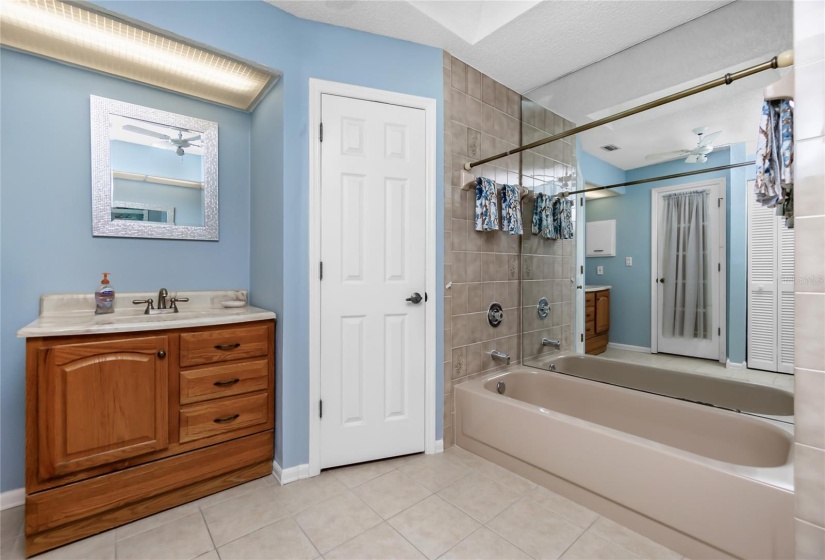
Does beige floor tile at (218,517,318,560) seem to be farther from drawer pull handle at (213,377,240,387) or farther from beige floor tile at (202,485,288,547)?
drawer pull handle at (213,377,240,387)

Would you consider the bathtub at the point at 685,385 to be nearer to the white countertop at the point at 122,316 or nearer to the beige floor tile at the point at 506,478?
the beige floor tile at the point at 506,478

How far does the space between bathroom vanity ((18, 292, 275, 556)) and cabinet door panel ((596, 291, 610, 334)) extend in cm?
227

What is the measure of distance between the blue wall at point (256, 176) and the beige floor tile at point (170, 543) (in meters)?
0.46

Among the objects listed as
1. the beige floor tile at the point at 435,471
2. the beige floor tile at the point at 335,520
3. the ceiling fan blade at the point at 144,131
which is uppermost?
the ceiling fan blade at the point at 144,131

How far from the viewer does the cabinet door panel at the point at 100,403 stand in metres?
1.43

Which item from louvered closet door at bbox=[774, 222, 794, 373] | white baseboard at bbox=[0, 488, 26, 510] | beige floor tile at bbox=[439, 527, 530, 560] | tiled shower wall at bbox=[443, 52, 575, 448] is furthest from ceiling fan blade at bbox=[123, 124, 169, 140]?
louvered closet door at bbox=[774, 222, 794, 373]

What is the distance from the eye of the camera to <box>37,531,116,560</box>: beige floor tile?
1.40 m

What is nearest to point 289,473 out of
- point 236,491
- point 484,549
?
point 236,491

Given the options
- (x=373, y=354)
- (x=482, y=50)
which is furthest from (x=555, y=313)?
(x=482, y=50)

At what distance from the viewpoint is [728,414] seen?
1747 mm

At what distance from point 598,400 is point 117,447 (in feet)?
8.53

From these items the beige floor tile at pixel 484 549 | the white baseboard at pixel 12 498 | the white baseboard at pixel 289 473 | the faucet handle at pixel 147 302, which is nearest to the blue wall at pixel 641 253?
the beige floor tile at pixel 484 549

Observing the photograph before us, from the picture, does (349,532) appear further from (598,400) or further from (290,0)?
(290,0)

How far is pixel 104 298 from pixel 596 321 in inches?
123
